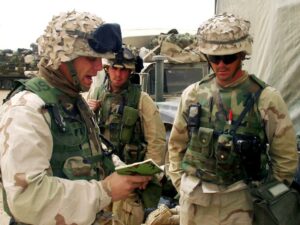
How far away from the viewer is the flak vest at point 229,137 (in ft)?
9.38

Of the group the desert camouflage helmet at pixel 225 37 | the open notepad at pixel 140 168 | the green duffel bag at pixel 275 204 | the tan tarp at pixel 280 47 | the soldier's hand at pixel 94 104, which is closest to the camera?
the open notepad at pixel 140 168

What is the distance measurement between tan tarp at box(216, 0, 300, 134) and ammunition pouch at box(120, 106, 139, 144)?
1.19 m

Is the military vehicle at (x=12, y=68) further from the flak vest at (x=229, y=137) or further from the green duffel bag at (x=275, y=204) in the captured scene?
the green duffel bag at (x=275, y=204)

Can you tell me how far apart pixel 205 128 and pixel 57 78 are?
131cm

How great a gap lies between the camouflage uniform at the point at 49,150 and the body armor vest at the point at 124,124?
2.04m

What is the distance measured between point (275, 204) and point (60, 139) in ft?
4.52

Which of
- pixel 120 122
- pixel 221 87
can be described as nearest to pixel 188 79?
pixel 120 122

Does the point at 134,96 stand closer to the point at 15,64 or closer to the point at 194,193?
the point at 194,193

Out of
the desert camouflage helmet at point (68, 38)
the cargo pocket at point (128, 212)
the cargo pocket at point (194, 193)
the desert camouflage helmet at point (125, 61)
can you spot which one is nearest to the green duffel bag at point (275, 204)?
the cargo pocket at point (194, 193)

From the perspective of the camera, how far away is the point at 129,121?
411 cm

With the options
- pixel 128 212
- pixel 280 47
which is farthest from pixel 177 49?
pixel 128 212

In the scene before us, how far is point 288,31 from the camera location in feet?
11.8

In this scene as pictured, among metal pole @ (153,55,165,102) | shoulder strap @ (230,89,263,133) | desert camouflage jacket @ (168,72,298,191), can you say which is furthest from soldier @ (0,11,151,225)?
metal pole @ (153,55,165,102)

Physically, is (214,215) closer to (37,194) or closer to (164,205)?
(164,205)
